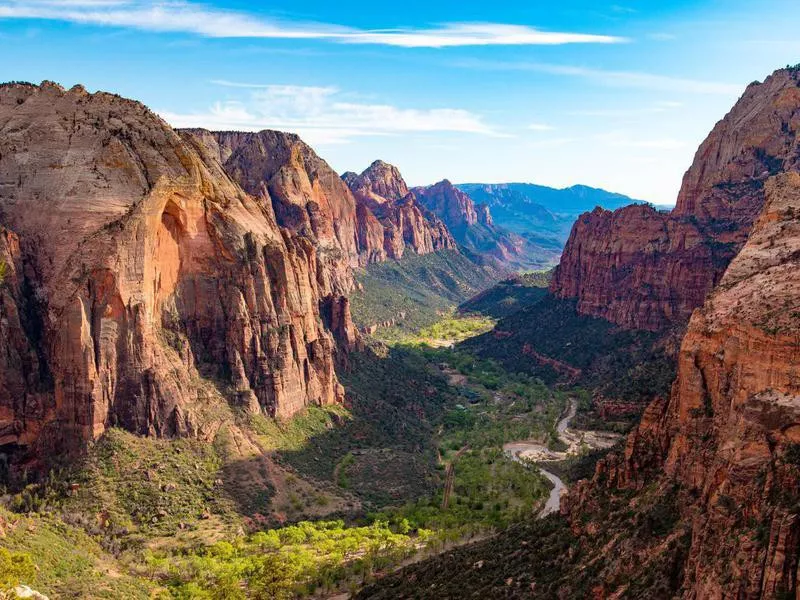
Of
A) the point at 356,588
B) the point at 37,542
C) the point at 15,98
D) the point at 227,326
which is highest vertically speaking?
the point at 15,98

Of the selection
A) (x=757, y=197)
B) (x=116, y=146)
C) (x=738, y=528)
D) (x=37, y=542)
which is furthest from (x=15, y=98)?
(x=757, y=197)

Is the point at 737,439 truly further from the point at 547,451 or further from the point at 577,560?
the point at 547,451

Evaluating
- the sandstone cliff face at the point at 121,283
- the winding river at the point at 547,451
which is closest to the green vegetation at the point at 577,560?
the winding river at the point at 547,451

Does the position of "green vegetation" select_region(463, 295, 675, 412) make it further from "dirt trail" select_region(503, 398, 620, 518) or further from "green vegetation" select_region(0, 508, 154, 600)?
"green vegetation" select_region(0, 508, 154, 600)

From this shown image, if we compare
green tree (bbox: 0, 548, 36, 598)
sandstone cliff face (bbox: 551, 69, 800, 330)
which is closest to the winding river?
sandstone cliff face (bbox: 551, 69, 800, 330)

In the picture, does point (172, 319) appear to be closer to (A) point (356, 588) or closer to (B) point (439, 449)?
(A) point (356, 588)

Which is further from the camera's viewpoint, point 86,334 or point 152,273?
point 152,273

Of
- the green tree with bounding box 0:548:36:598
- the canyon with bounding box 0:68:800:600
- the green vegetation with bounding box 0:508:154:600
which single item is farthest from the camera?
the green vegetation with bounding box 0:508:154:600
